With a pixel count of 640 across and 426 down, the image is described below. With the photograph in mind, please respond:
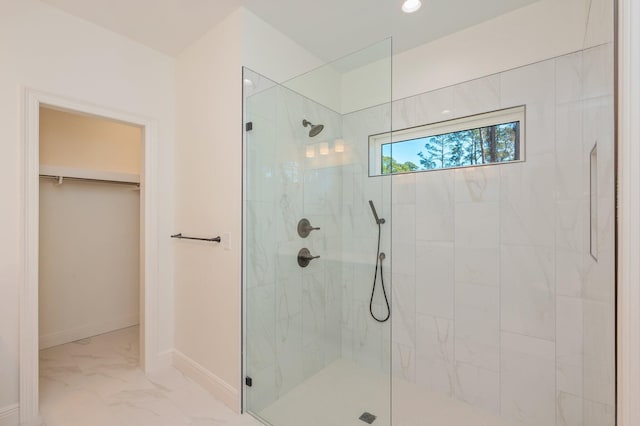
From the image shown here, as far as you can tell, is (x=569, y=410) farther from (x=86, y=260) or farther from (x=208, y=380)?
(x=86, y=260)

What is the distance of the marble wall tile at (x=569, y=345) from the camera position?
162cm

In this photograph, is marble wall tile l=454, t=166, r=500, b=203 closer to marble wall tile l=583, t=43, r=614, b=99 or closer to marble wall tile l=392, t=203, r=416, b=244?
marble wall tile l=392, t=203, r=416, b=244

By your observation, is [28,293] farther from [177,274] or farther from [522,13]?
[522,13]

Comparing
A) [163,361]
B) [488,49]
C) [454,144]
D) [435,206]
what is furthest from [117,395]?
[488,49]

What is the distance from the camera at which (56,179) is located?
2.72 meters

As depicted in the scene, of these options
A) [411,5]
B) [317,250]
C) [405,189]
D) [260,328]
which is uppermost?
[411,5]

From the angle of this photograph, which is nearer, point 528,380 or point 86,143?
point 528,380

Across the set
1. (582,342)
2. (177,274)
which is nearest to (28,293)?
(177,274)

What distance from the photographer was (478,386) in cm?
192

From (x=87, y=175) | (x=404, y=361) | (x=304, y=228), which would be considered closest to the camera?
(x=304, y=228)

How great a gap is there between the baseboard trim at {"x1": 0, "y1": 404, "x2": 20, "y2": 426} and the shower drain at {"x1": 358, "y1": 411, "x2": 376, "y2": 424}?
6.60 feet

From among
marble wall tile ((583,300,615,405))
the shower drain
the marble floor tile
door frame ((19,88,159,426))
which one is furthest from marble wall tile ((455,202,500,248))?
door frame ((19,88,159,426))

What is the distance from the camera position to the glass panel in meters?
1.64

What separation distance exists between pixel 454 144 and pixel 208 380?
2.49 m
